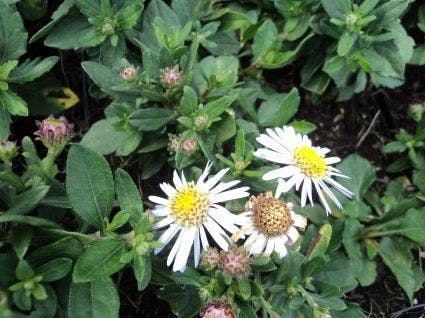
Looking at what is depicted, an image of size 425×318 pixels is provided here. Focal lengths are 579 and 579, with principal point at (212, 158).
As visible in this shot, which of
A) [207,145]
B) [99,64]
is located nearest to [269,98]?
[207,145]

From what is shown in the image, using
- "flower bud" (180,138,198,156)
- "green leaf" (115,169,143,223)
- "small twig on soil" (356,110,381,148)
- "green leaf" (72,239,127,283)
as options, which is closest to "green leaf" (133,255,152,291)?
"green leaf" (72,239,127,283)

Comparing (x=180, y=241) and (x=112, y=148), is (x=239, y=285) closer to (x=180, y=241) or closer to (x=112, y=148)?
(x=180, y=241)

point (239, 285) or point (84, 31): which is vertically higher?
point (84, 31)

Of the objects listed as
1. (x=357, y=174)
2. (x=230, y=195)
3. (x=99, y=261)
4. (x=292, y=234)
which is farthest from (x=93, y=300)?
(x=357, y=174)

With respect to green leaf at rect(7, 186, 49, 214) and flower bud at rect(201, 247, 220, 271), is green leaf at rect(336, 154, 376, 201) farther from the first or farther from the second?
green leaf at rect(7, 186, 49, 214)

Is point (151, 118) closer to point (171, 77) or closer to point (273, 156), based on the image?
point (171, 77)

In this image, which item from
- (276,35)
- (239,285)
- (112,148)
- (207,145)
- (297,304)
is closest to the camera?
(239,285)

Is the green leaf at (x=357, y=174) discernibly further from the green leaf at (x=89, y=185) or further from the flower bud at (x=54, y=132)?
the flower bud at (x=54, y=132)
